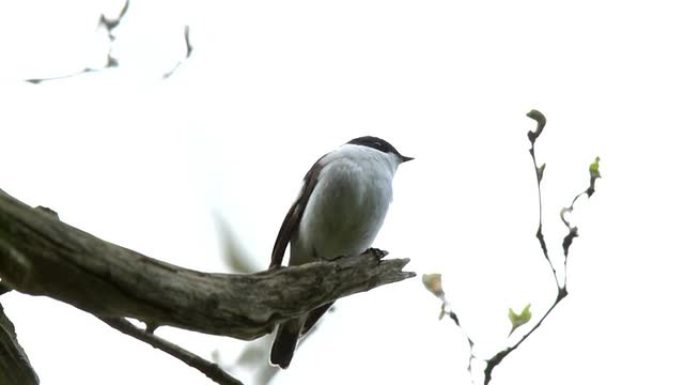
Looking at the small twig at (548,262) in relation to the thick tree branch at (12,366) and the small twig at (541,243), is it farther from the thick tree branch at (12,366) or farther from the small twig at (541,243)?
the thick tree branch at (12,366)

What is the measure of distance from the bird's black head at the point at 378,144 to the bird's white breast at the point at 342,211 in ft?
2.85

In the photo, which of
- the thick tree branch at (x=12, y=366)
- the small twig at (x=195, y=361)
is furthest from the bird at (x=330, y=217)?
the thick tree branch at (x=12, y=366)

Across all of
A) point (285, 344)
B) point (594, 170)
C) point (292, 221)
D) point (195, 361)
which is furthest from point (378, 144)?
point (195, 361)

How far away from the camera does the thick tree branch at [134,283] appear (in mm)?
2236

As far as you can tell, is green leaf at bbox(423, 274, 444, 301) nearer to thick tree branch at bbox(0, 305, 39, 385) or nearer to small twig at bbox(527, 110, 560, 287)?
small twig at bbox(527, 110, 560, 287)

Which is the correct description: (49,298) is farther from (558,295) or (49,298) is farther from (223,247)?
(223,247)

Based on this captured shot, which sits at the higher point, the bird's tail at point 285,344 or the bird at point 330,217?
the bird at point 330,217

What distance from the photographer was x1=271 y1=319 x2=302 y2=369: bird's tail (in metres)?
4.81

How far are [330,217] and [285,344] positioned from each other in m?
0.71

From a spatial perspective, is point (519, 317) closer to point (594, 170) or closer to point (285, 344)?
point (594, 170)

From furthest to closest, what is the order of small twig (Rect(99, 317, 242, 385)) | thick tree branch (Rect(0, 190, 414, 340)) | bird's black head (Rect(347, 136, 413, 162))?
bird's black head (Rect(347, 136, 413, 162))
small twig (Rect(99, 317, 242, 385))
thick tree branch (Rect(0, 190, 414, 340))

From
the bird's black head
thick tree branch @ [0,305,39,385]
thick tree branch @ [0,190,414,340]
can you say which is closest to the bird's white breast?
the bird's black head

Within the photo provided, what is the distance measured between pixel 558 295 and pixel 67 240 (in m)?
1.44

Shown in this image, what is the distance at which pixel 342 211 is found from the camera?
503 cm
